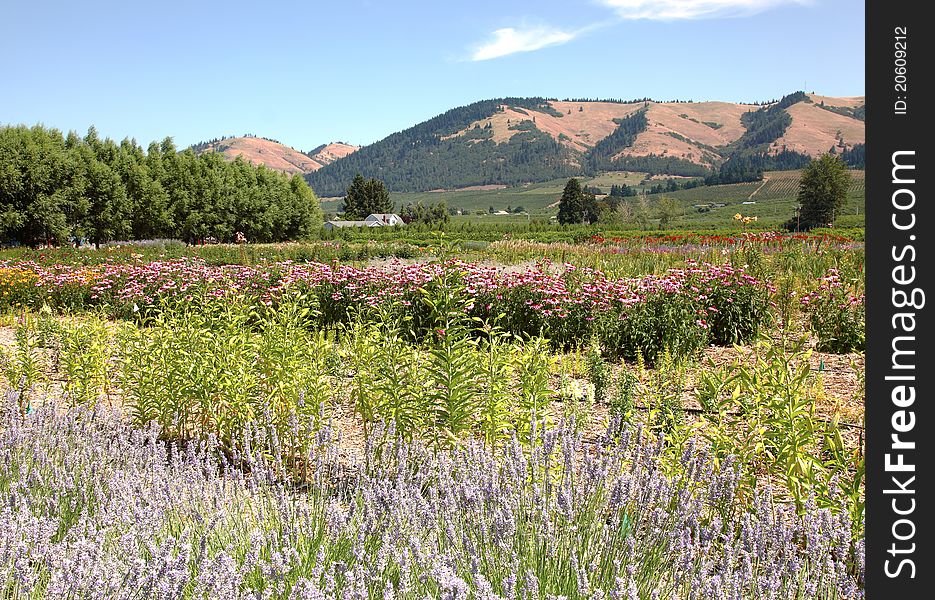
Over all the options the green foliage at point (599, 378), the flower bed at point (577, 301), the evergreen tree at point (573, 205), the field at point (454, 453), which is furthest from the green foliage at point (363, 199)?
the green foliage at point (599, 378)

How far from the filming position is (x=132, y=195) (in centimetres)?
3606

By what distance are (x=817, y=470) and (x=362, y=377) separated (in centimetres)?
291

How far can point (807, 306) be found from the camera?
946 cm

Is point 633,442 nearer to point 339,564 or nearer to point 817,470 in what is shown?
point 817,470

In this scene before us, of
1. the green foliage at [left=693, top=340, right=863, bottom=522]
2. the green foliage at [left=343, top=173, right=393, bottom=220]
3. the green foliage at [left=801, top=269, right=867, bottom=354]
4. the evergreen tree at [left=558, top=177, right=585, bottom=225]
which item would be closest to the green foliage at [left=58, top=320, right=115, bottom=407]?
the green foliage at [left=693, top=340, right=863, bottom=522]

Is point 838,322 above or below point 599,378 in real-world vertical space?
above

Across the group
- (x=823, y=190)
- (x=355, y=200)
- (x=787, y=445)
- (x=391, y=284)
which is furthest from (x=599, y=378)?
(x=355, y=200)

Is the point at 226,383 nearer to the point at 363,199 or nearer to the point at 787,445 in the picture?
the point at 787,445

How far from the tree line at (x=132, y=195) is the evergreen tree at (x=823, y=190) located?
125 feet

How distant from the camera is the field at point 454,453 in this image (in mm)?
2346

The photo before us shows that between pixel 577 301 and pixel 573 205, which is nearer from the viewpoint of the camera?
pixel 577 301

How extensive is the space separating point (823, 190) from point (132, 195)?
49.1 m

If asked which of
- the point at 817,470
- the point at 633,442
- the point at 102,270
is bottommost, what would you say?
the point at 817,470
